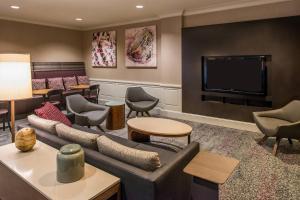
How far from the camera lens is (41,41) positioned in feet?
21.5

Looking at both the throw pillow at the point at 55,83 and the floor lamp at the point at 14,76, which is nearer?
the floor lamp at the point at 14,76

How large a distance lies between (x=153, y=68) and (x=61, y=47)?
10.5 ft

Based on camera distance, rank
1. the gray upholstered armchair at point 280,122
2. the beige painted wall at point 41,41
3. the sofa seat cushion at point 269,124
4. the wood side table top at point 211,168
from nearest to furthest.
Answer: the wood side table top at point 211,168, the gray upholstered armchair at point 280,122, the sofa seat cushion at point 269,124, the beige painted wall at point 41,41

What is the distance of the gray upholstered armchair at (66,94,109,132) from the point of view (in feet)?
12.7

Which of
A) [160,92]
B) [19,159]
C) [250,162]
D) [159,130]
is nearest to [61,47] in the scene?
[160,92]

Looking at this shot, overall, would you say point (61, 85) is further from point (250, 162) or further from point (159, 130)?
point (250, 162)

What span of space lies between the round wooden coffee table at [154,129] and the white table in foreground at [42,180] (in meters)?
1.32

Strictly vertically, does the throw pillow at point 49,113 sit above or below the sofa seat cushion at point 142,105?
above

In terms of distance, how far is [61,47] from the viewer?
23.1 ft

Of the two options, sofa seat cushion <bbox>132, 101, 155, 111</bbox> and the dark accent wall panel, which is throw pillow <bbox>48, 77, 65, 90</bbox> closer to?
sofa seat cushion <bbox>132, 101, 155, 111</bbox>

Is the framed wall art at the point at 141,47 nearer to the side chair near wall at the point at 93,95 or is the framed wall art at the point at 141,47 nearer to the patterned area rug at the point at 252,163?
the side chair near wall at the point at 93,95

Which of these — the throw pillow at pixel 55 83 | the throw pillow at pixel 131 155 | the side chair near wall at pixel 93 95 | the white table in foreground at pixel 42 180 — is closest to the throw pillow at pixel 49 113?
the white table in foreground at pixel 42 180

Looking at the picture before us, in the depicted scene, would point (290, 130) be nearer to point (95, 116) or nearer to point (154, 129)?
point (154, 129)

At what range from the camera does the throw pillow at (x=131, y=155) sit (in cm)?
166
